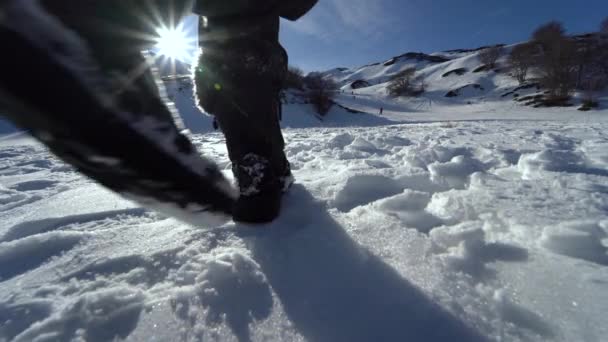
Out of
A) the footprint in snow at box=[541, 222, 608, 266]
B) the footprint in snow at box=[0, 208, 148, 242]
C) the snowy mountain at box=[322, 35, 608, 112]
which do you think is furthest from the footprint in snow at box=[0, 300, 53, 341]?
the snowy mountain at box=[322, 35, 608, 112]

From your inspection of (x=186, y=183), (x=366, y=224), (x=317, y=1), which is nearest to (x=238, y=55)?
(x=317, y=1)

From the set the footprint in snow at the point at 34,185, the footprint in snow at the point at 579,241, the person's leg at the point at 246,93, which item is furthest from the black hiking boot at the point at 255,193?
the footprint in snow at the point at 34,185

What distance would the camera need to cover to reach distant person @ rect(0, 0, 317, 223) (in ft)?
1.70

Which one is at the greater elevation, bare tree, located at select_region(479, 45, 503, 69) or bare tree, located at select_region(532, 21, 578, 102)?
bare tree, located at select_region(479, 45, 503, 69)

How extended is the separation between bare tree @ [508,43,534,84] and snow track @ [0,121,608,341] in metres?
29.6

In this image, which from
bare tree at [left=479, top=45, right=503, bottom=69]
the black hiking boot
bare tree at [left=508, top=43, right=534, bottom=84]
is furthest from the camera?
bare tree at [left=479, top=45, right=503, bottom=69]

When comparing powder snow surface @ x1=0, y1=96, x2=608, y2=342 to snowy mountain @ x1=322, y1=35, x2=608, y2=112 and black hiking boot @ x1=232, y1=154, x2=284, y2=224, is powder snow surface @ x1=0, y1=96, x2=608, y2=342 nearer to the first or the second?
black hiking boot @ x1=232, y1=154, x2=284, y2=224

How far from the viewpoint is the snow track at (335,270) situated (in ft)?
1.70

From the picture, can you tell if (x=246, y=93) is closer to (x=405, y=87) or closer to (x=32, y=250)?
(x=32, y=250)

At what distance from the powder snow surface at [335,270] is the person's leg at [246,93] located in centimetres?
12

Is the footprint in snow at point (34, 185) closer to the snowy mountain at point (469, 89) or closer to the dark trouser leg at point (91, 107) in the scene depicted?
the dark trouser leg at point (91, 107)

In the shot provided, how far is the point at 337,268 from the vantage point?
67 cm

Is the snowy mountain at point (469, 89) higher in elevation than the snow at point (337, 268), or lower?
higher

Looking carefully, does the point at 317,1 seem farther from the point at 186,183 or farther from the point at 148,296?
the point at 148,296
